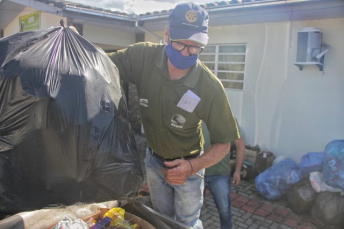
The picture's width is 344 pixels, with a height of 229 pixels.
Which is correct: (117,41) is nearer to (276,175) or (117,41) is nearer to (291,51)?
(291,51)

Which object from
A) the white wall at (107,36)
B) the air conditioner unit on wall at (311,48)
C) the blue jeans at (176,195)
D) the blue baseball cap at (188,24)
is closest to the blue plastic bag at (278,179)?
the air conditioner unit on wall at (311,48)

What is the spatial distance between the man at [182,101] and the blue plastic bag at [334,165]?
2536 millimetres

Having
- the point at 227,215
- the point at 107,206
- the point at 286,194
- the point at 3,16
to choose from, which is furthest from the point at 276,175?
the point at 3,16

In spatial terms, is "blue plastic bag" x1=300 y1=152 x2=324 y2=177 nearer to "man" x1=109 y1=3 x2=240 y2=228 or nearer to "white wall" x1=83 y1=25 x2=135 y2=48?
"man" x1=109 y1=3 x2=240 y2=228

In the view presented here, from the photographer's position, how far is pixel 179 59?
1.82 meters

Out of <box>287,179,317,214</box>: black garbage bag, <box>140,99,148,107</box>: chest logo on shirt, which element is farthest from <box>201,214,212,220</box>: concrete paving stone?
<box>140,99,148,107</box>: chest logo on shirt

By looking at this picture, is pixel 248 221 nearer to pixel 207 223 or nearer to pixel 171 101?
pixel 207 223

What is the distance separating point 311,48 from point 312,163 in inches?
72.7

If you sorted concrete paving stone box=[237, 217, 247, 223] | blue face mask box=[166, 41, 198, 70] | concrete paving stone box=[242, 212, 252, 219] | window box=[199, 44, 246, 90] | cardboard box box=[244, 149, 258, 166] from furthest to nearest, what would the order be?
window box=[199, 44, 246, 90] → cardboard box box=[244, 149, 258, 166] → concrete paving stone box=[242, 212, 252, 219] → concrete paving stone box=[237, 217, 247, 223] → blue face mask box=[166, 41, 198, 70]

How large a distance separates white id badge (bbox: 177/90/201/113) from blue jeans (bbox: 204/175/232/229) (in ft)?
4.38

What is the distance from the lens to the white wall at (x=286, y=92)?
4676 mm

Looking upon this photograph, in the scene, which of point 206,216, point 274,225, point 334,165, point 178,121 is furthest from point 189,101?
point 334,165

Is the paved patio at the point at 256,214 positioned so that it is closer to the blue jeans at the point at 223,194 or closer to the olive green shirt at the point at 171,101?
the blue jeans at the point at 223,194

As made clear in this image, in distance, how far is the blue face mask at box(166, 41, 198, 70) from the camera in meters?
1.81
